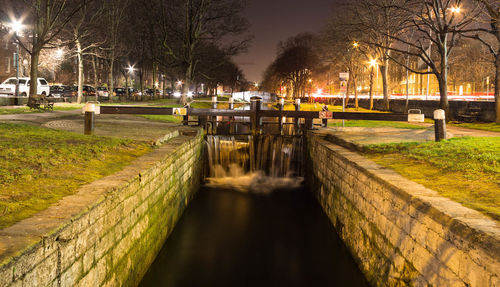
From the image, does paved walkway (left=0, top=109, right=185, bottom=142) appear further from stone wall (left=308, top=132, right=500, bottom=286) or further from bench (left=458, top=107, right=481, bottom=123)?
bench (left=458, top=107, right=481, bottom=123)

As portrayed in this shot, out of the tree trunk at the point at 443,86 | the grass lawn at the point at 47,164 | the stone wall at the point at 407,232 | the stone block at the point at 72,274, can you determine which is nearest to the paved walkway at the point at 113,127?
the grass lawn at the point at 47,164

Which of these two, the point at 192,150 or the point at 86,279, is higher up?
the point at 192,150

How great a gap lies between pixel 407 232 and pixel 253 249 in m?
4.58

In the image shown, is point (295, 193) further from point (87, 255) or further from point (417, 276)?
point (87, 255)

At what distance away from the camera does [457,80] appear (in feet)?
229

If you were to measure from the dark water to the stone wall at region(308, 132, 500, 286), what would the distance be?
0.66 m

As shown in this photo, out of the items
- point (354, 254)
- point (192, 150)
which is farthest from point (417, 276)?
point (192, 150)

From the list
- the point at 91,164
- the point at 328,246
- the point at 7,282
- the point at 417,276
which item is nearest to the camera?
the point at 7,282

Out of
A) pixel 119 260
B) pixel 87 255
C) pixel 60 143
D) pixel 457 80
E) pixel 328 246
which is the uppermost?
pixel 457 80

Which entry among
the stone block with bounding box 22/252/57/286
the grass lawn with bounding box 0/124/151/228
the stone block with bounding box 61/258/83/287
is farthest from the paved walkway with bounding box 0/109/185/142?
the stone block with bounding box 22/252/57/286

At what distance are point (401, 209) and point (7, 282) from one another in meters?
4.60

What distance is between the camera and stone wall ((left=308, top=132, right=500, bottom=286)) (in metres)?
3.80

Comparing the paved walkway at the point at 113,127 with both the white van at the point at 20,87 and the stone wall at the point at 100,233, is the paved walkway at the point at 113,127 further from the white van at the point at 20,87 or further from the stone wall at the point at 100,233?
the white van at the point at 20,87

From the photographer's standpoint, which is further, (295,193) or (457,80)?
(457,80)
